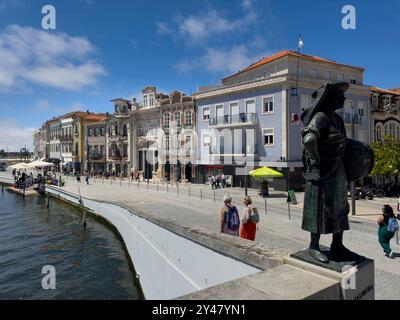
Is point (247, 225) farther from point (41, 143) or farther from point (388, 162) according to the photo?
point (41, 143)

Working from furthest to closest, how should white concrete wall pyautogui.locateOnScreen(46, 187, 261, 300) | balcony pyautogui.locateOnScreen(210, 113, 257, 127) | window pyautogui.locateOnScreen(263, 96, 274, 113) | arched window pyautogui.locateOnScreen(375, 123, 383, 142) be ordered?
arched window pyautogui.locateOnScreen(375, 123, 383, 142) < balcony pyautogui.locateOnScreen(210, 113, 257, 127) < window pyautogui.locateOnScreen(263, 96, 274, 113) < white concrete wall pyautogui.locateOnScreen(46, 187, 261, 300)

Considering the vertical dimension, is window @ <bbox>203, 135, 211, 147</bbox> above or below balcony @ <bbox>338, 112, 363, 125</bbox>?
below

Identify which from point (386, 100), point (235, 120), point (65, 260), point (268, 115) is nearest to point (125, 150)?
point (235, 120)

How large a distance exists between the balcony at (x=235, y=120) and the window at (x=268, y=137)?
1.70 meters

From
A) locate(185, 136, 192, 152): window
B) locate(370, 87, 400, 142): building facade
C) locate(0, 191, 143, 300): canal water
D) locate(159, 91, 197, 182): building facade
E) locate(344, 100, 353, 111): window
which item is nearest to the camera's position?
locate(0, 191, 143, 300): canal water

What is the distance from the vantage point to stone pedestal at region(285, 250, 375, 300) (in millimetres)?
3750

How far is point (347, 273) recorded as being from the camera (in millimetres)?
3789

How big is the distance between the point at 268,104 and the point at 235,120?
13.4 feet

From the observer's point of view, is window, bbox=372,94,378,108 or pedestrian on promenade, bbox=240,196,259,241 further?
window, bbox=372,94,378,108

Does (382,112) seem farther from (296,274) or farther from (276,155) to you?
(296,274)

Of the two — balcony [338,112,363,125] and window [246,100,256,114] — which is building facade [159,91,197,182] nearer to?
window [246,100,256,114]

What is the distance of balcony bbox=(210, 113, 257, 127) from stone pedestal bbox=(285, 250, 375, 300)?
28.5 metres

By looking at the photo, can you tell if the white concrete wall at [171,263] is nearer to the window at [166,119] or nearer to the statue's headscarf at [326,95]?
the statue's headscarf at [326,95]

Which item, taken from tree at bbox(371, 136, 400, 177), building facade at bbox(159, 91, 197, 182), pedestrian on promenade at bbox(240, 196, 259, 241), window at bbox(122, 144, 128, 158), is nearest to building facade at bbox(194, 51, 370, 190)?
building facade at bbox(159, 91, 197, 182)
